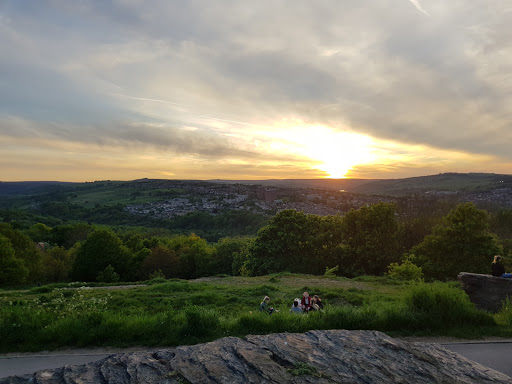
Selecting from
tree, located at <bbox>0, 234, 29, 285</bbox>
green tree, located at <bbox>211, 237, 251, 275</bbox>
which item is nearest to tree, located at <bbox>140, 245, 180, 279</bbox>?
green tree, located at <bbox>211, 237, 251, 275</bbox>

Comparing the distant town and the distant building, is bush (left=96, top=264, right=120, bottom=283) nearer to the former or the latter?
the distant town

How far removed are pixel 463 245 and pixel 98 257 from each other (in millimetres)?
39025

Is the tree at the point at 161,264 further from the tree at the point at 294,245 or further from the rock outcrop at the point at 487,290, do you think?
the rock outcrop at the point at 487,290


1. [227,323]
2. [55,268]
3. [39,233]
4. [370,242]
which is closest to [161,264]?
[55,268]

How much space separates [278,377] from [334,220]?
101 ft

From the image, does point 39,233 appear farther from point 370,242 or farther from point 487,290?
point 487,290

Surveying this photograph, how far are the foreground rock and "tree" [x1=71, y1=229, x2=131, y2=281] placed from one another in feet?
123

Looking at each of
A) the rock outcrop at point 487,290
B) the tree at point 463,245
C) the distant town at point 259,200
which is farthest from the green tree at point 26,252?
the distant town at point 259,200

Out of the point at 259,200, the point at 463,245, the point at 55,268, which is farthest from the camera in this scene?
the point at 259,200

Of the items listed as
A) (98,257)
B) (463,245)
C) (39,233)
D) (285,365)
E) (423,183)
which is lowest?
(39,233)

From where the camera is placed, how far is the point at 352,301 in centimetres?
1589

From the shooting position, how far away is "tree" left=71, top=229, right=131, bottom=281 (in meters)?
38.4

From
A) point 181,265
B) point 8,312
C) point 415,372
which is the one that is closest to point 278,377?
point 415,372

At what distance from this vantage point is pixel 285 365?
5250 millimetres
